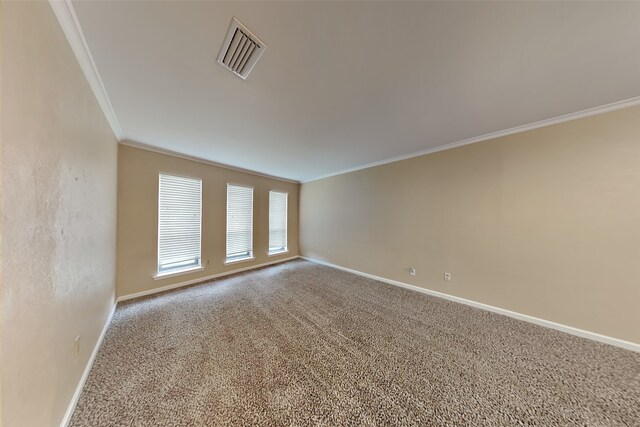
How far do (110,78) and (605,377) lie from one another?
4683 mm

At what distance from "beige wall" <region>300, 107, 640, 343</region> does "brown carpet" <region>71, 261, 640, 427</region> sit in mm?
403

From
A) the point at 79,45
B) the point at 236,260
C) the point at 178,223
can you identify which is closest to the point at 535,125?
the point at 79,45

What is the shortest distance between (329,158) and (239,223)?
241 cm

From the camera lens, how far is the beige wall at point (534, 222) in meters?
1.83

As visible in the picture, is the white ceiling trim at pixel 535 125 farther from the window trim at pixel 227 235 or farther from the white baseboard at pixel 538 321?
the window trim at pixel 227 235

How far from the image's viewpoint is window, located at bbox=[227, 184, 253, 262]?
3893 mm

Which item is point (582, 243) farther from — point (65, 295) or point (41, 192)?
point (65, 295)

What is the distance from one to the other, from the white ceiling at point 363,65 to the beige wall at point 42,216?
0.36 meters

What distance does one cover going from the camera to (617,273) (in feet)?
6.05

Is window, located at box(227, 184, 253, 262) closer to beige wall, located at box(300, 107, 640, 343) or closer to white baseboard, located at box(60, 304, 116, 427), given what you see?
white baseboard, located at box(60, 304, 116, 427)

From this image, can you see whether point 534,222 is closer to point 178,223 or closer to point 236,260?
point 236,260

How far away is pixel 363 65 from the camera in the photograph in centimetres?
136

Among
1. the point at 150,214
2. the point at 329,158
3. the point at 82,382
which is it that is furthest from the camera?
the point at 329,158

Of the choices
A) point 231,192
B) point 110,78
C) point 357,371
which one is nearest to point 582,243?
point 357,371
